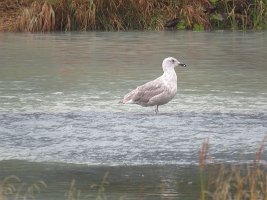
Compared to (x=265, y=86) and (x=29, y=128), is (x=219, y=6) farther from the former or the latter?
(x=29, y=128)

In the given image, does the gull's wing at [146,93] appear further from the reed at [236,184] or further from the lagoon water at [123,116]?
the reed at [236,184]

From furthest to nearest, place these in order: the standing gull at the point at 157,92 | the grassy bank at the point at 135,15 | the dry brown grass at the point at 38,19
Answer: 1. the grassy bank at the point at 135,15
2. the dry brown grass at the point at 38,19
3. the standing gull at the point at 157,92

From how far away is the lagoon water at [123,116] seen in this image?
6.86 metres

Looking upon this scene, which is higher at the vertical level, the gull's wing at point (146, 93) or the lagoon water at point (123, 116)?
the gull's wing at point (146, 93)

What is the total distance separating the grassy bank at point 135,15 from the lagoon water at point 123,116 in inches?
184

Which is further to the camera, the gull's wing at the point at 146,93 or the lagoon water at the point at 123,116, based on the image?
the gull's wing at the point at 146,93

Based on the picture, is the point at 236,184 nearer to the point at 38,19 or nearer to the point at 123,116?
the point at 123,116

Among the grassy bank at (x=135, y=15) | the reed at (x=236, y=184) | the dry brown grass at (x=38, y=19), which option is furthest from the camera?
the grassy bank at (x=135, y=15)

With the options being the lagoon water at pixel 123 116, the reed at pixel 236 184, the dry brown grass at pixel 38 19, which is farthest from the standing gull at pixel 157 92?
the dry brown grass at pixel 38 19

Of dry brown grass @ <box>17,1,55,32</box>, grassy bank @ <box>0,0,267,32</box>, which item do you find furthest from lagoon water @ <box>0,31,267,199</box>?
grassy bank @ <box>0,0,267,32</box>

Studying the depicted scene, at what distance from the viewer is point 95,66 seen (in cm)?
1486

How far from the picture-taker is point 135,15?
23344mm

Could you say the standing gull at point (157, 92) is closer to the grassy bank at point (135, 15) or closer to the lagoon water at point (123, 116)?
the lagoon water at point (123, 116)

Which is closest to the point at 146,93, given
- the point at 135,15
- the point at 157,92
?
the point at 157,92
